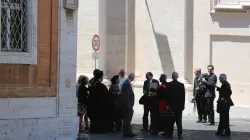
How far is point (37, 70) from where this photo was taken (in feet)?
47.1

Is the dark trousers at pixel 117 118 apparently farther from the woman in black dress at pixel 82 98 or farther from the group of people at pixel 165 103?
the woman in black dress at pixel 82 98

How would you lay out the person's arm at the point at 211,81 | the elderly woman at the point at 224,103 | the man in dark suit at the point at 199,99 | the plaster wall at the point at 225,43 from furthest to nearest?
the plaster wall at the point at 225,43 < the man in dark suit at the point at 199,99 < the person's arm at the point at 211,81 < the elderly woman at the point at 224,103

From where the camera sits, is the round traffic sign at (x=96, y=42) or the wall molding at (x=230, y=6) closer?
the round traffic sign at (x=96, y=42)

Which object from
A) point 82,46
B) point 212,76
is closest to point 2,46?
point 212,76

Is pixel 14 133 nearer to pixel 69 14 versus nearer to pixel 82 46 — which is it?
pixel 69 14

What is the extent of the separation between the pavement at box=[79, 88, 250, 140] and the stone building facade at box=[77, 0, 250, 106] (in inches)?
28.1

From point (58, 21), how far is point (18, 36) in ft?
3.46

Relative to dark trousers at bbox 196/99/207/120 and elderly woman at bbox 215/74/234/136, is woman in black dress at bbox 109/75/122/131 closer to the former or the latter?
elderly woman at bbox 215/74/234/136

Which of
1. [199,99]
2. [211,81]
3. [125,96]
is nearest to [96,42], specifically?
[199,99]

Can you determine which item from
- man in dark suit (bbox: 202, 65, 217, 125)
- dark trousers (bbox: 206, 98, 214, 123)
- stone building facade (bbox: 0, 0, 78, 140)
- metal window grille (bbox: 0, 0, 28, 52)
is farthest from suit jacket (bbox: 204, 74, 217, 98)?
metal window grille (bbox: 0, 0, 28, 52)

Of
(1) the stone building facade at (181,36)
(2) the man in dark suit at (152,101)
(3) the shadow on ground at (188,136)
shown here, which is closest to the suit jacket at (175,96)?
(2) the man in dark suit at (152,101)

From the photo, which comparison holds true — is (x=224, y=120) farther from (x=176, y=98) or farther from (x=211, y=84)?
(x=211, y=84)

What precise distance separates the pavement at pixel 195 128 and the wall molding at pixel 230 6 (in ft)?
10.5

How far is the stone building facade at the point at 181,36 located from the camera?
2428cm
